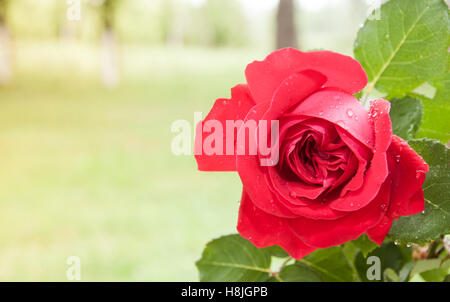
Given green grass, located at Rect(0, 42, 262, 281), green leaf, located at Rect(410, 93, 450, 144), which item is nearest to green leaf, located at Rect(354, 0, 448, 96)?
green leaf, located at Rect(410, 93, 450, 144)

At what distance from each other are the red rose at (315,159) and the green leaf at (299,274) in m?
0.07

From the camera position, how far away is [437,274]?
23 cm

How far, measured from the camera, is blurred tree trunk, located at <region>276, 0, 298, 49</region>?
2.46 metres

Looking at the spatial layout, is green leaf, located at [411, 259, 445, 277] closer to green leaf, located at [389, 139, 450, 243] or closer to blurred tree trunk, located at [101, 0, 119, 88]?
green leaf, located at [389, 139, 450, 243]

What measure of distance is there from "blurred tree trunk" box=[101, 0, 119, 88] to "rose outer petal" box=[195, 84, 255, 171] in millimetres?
3639

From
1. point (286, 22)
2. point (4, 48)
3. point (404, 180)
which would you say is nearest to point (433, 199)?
point (404, 180)

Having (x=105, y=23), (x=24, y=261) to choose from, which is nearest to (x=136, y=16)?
(x=105, y=23)

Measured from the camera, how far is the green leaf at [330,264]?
211 mm

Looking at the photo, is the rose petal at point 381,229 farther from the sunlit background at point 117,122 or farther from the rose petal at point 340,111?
the sunlit background at point 117,122

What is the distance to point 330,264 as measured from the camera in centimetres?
21

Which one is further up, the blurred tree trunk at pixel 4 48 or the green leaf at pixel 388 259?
the blurred tree trunk at pixel 4 48

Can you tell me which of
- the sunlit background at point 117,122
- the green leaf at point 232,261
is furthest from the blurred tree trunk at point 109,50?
the green leaf at point 232,261

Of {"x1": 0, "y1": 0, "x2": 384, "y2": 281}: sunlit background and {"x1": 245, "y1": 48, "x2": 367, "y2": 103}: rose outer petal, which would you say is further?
{"x1": 0, "y1": 0, "x2": 384, "y2": 281}: sunlit background
